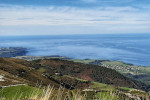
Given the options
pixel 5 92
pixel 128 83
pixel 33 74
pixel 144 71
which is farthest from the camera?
pixel 144 71

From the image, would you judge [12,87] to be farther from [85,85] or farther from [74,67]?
[74,67]

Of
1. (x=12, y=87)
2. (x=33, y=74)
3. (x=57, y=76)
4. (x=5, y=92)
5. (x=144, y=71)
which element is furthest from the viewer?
(x=144, y=71)

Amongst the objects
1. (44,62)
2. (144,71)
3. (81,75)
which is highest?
(44,62)

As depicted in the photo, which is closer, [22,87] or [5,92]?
[5,92]

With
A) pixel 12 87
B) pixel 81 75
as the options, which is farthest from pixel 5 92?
pixel 81 75

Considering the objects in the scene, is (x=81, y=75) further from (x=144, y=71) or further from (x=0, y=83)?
(x=144, y=71)

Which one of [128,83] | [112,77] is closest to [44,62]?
[112,77]

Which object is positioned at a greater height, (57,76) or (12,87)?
(12,87)

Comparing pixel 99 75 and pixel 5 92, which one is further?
pixel 99 75

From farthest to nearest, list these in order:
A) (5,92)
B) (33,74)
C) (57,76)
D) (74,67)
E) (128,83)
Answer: (74,67)
(128,83)
(57,76)
(33,74)
(5,92)
